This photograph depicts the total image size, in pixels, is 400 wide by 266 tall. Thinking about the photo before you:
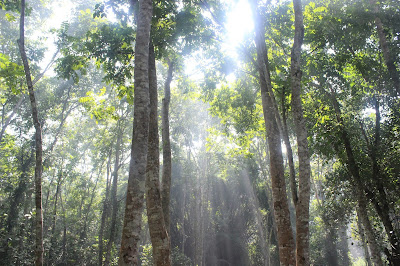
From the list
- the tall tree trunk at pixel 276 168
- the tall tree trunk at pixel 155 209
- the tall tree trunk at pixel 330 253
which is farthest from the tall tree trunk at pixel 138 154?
the tall tree trunk at pixel 330 253

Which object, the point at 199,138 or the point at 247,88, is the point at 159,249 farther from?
the point at 199,138

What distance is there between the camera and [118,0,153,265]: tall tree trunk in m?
3.36

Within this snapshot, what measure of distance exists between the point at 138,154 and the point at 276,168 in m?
3.80

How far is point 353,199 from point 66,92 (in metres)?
20.4

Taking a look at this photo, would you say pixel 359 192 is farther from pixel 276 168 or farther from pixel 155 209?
pixel 155 209

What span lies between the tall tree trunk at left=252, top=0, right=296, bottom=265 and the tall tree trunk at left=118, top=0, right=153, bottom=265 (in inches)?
136

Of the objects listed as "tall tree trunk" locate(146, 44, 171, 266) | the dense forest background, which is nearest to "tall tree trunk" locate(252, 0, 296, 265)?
the dense forest background

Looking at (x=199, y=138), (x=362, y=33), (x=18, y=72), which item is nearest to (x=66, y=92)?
(x=199, y=138)

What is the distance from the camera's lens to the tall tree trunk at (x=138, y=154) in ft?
11.0

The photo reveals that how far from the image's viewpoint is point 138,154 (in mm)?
3752

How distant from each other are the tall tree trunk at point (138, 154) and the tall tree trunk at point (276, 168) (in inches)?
136

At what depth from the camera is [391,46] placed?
9992 millimetres

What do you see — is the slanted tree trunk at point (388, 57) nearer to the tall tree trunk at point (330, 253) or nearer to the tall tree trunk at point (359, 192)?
the tall tree trunk at point (359, 192)

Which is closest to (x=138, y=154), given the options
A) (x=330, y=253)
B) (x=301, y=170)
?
(x=301, y=170)
